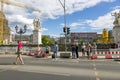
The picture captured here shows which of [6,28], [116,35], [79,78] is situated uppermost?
[6,28]

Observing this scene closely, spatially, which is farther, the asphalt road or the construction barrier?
the construction barrier

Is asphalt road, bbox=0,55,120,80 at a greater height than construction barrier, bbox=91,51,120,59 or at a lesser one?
lesser

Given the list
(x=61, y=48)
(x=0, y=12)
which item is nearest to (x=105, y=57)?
(x=61, y=48)

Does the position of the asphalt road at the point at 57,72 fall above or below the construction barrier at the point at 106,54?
below

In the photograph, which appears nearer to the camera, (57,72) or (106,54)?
(57,72)

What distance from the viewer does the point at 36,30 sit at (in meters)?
59.3

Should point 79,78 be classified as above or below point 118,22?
below

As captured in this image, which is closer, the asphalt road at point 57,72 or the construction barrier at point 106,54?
the asphalt road at point 57,72

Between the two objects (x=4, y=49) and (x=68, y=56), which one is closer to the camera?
(x=68, y=56)

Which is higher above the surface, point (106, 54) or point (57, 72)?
point (106, 54)

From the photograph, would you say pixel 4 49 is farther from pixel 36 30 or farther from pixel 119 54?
pixel 119 54

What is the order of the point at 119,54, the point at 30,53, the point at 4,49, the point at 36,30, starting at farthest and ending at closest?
the point at 36,30
the point at 4,49
the point at 30,53
the point at 119,54

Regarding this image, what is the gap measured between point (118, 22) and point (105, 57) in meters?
22.9

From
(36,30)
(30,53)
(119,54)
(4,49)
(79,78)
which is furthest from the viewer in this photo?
(36,30)
